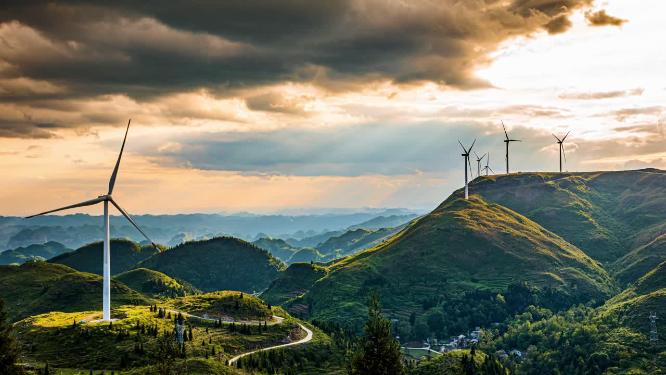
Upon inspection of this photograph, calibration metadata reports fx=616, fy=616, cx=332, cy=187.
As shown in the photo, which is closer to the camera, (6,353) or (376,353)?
(376,353)

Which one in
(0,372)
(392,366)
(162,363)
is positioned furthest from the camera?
(0,372)

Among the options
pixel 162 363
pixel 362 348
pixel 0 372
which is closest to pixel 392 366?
pixel 362 348

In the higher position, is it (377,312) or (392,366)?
(377,312)

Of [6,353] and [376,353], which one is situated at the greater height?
[376,353]

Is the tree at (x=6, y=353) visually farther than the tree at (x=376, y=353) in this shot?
Yes

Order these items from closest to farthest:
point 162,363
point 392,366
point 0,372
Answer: point 162,363 → point 392,366 → point 0,372

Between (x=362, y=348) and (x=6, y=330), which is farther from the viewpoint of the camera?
(x=6, y=330)

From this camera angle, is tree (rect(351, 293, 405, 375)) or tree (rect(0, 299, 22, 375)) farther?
tree (rect(0, 299, 22, 375))

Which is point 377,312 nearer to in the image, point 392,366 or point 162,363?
point 392,366
